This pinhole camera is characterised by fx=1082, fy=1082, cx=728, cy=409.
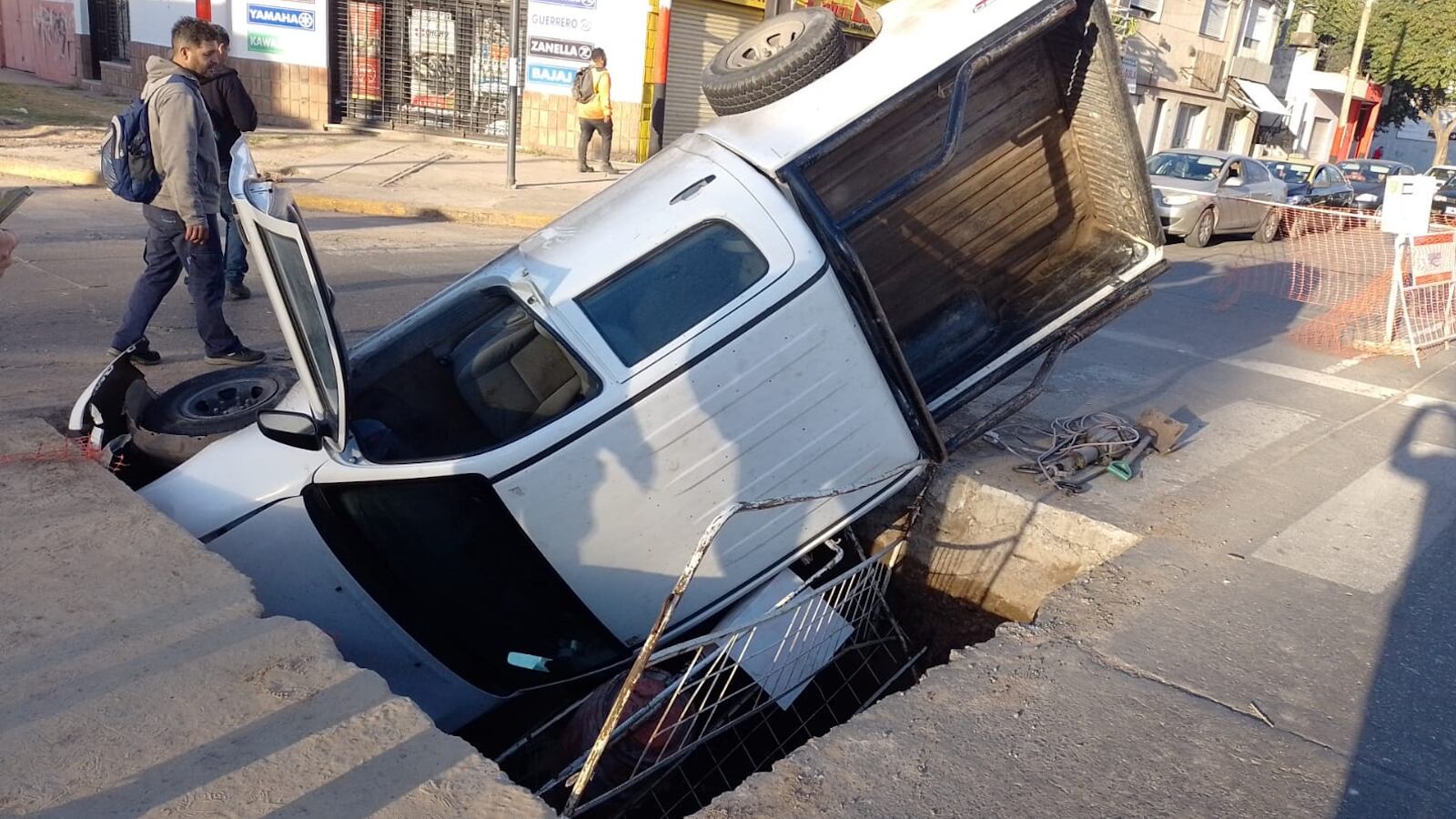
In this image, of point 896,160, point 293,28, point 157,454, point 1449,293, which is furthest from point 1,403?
point 293,28

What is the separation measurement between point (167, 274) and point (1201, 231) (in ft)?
44.3

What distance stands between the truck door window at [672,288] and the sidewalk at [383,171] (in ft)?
30.8

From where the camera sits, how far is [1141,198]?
4.84 meters

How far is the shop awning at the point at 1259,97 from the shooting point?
34500 mm


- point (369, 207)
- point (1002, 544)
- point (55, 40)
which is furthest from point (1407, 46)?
point (1002, 544)

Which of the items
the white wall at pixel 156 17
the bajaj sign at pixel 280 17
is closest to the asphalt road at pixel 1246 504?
the bajaj sign at pixel 280 17

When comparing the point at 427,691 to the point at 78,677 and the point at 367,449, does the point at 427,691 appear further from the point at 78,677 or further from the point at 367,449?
the point at 78,677

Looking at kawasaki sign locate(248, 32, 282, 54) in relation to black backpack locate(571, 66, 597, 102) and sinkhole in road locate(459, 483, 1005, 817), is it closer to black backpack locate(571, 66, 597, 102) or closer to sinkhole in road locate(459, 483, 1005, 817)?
black backpack locate(571, 66, 597, 102)

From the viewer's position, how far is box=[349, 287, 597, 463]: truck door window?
393cm

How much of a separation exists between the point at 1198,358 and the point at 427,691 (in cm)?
636

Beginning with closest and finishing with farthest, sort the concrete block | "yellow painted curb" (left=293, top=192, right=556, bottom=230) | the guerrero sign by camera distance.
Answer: the concrete block
"yellow painted curb" (left=293, top=192, right=556, bottom=230)
the guerrero sign

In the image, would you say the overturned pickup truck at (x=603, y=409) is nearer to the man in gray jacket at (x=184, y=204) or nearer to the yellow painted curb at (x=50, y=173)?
the man in gray jacket at (x=184, y=204)

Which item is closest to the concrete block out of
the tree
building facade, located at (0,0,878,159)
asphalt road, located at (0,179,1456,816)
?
asphalt road, located at (0,179,1456,816)

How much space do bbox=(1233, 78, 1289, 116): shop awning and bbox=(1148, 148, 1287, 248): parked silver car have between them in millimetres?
19596
